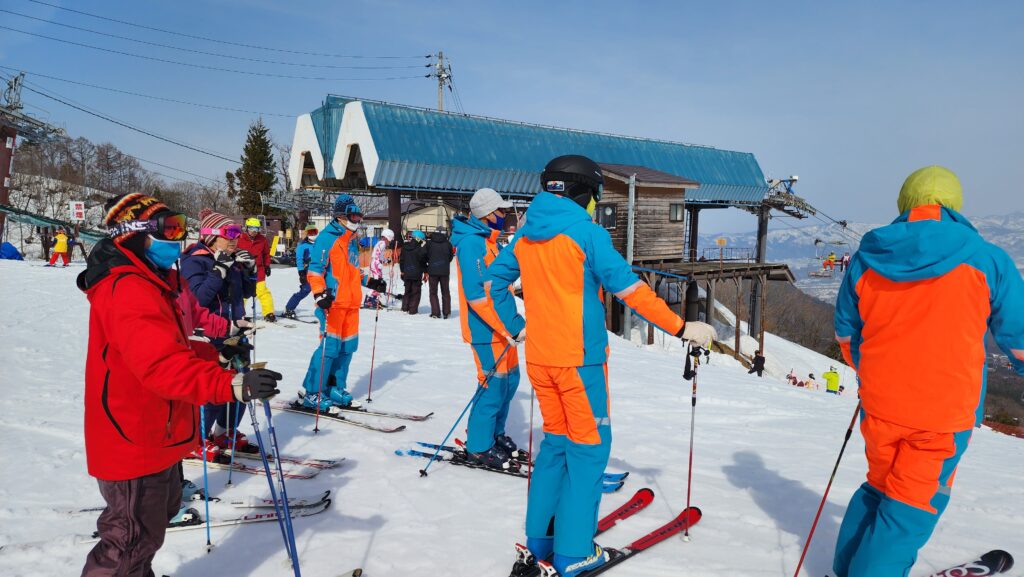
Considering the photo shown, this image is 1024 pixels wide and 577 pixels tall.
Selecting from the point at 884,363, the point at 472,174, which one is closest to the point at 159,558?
the point at 884,363

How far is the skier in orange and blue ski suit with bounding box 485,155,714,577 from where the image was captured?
2806mm

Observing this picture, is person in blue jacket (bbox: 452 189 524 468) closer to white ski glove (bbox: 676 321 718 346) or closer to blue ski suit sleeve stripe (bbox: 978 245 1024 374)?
white ski glove (bbox: 676 321 718 346)

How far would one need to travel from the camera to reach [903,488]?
247 centimetres

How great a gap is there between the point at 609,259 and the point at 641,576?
171 centimetres

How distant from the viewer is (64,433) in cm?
499

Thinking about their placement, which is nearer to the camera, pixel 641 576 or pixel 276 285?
pixel 641 576

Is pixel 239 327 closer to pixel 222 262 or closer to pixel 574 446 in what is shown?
pixel 222 262

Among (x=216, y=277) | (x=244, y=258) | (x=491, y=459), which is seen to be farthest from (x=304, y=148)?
(x=491, y=459)

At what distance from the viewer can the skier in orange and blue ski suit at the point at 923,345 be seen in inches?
93.2

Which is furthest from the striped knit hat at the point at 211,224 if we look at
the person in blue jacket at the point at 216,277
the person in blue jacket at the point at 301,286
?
the person in blue jacket at the point at 301,286

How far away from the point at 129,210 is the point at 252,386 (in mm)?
907

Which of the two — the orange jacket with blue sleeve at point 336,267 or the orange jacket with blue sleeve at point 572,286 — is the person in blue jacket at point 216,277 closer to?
the orange jacket with blue sleeve at point 336,267

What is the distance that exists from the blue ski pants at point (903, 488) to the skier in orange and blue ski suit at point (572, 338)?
90 centimetres

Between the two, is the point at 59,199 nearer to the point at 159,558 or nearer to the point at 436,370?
the point at 436,370
